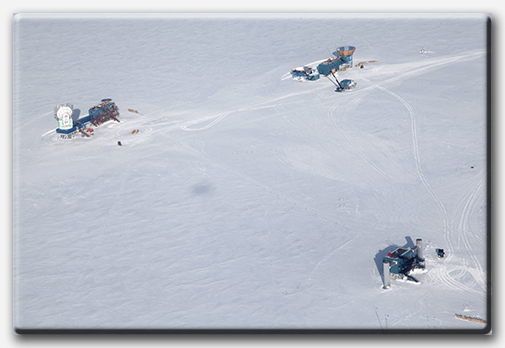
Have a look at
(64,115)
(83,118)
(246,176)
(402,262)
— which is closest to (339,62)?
(246,176)

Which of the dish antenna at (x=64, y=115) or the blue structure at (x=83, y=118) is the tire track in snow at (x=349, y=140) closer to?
the blue structure at (x=83, y=118)

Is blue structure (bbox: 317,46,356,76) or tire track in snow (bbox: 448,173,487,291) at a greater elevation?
blue structure (bbox: 317,46,356,76)

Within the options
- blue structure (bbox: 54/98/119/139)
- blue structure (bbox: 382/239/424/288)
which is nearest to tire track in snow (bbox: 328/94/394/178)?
blue structure (bbox: 382/239/424/288)

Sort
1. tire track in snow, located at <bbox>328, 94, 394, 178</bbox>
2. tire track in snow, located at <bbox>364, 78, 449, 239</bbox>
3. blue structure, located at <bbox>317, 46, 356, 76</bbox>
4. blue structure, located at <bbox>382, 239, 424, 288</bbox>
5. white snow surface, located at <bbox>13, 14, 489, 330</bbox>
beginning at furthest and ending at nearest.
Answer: blue structure, located at <bbox>317, 46, 356, 76</bbox>, tire track in snow, located at <bbox>328, 94, 394, 178</bbox>, tire track in snow, located at <bbox>364, 78, 449, 239</bbox>, blue structure, located at <bbox>382, 239, 424, 288</bbox>, white snow surface, located at <bbox>13, 14, 489, 330</bbox>

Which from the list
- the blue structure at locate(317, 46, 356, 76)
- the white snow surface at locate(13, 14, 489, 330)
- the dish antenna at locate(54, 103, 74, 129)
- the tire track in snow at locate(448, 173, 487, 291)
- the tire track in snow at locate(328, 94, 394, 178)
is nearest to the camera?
the white snow surface at locate(13, 14, 489, 330)

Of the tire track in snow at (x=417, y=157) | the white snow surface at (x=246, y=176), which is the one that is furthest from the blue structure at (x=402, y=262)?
the tire track in snow at (x=417, y=157)

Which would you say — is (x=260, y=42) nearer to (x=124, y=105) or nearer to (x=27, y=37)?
(x=124, y=105)

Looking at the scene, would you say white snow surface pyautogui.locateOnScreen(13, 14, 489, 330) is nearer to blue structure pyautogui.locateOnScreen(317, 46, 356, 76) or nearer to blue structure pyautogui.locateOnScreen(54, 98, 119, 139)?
blue structure pyautogui.locateOnScreen(54, 98, 119, 139)

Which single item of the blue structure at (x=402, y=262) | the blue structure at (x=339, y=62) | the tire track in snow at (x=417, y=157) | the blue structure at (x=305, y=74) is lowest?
the blue structure at (x=402, y=262)

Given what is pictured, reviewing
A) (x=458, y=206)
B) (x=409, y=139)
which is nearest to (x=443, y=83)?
(x=409, y=139)
